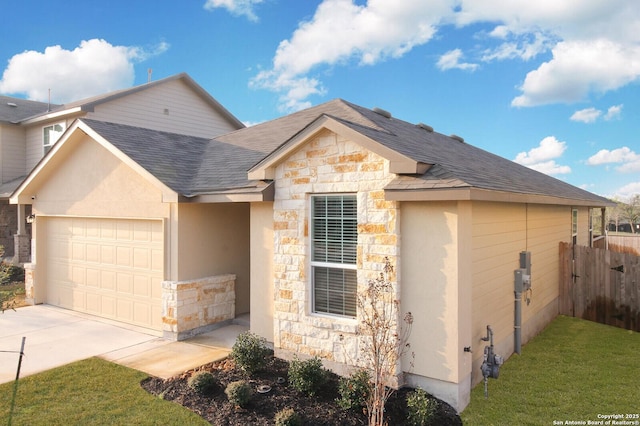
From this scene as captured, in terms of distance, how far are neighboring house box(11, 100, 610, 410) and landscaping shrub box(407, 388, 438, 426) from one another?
580 mm

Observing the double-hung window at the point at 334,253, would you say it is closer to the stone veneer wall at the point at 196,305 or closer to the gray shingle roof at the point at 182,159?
the gray shingle roof at the point at 182,159

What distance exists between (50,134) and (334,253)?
17.1 metres

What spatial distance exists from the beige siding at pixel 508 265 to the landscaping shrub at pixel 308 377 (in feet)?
8.26

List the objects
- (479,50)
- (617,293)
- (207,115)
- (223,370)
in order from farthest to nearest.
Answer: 1. (207,115)
2. (479,50)
3. (617,293)
4. (223,370)

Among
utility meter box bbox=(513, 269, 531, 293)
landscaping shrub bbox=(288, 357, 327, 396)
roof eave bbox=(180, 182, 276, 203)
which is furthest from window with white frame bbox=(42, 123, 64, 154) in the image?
utility meter box bbox=(513, 269, 531, 293)

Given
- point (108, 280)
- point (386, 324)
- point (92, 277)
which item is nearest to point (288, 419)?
point (386, 324)

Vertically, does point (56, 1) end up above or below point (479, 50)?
above

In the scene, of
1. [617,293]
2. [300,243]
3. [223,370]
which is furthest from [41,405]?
[617,293]

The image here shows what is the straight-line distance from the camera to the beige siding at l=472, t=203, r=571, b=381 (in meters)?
6.80

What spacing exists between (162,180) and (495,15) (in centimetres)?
1044

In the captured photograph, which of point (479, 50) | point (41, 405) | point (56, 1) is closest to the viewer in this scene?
point (41, 405)

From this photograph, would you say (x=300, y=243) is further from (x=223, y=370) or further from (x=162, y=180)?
(x=162, y=180)

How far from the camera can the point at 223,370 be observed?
7180mm

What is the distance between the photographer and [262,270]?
815 cm
